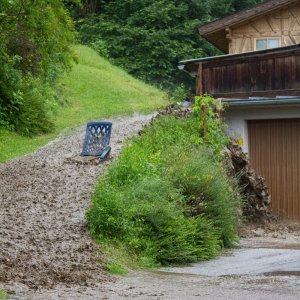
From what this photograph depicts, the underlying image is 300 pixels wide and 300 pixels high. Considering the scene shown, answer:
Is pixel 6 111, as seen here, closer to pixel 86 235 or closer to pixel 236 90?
pixel 236 90

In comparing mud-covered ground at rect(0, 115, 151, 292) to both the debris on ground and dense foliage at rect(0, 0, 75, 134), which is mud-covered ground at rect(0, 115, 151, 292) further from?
the debris on ground

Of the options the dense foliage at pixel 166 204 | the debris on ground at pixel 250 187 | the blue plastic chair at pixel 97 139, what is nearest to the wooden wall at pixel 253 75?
the debris on ground at pixel 250 187

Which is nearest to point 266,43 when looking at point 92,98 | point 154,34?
point 92,98

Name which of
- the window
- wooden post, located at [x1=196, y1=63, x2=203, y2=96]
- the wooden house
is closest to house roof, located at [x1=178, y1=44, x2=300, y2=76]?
the wooden house

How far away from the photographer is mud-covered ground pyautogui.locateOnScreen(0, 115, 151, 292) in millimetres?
11422

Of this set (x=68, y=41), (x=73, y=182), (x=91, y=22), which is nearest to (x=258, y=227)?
(x=73, y=182)

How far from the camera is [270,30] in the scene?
2802cm

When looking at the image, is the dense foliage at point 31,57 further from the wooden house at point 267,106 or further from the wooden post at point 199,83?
the wooden house at point 267,106

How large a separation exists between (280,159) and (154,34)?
25.0m

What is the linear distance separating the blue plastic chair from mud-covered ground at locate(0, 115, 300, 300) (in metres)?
0.30

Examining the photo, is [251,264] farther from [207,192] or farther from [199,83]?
[199,83]

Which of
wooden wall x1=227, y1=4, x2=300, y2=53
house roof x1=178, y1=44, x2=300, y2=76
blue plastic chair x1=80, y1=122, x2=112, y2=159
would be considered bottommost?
blue plastic chair x1=80, y1=122, x2=112, y2=159

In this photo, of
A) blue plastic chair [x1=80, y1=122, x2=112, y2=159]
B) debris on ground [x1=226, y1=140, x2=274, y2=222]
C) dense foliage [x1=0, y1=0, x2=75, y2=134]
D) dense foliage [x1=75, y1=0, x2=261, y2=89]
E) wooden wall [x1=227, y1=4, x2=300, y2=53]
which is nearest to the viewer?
dense foliage [x1=0, y1=0, x2=75, y2=134]

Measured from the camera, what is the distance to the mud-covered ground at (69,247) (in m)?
10.3
